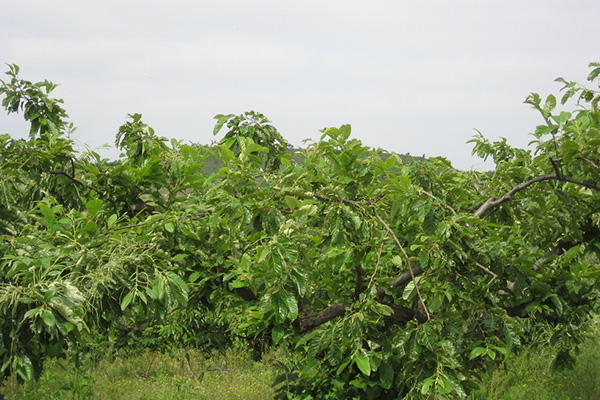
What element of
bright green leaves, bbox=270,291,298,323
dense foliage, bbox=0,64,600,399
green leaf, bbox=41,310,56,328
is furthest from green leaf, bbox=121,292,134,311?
bright green leaves, bbox=270,291,298,323

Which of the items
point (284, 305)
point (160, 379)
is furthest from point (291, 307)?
point (160, 379)

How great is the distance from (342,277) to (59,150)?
2276mm

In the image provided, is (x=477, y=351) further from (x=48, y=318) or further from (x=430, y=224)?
(x=48, y=318)

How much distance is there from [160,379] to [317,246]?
5.00 metres

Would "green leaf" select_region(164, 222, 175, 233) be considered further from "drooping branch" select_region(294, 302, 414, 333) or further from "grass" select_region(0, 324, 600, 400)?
"grass" select_region(0, 324, 600, 400)

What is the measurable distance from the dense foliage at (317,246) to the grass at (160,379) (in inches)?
98.7

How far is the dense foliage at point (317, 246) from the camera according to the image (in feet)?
8.44

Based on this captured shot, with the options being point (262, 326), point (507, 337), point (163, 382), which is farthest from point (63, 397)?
point (507, 337)

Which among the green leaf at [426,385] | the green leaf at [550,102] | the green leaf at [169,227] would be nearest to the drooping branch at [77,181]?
the green leaf at [169,227]

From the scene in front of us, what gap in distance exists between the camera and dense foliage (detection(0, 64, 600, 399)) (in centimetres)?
257

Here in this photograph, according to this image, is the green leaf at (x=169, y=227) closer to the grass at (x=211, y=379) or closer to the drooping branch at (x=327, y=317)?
the drooping branch at (x=327, y=317)

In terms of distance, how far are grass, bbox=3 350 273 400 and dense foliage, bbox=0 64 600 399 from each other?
2508 mm

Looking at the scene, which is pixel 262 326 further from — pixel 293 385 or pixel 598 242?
pixel 598 242

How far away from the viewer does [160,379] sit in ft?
24.0
